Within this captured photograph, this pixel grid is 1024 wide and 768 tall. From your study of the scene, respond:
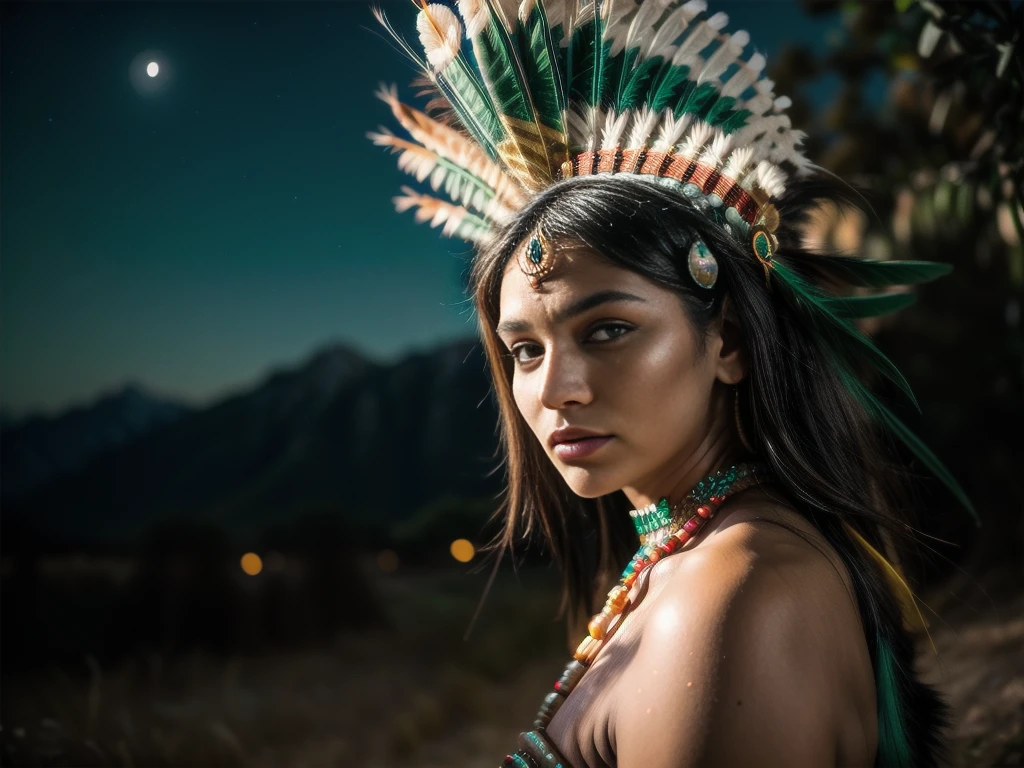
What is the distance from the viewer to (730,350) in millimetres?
1186

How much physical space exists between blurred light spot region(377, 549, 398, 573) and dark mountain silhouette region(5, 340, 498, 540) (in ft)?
0.33

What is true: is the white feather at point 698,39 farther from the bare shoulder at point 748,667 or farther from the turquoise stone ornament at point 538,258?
the bare shoulder at point 748,667

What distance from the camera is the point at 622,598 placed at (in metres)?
1.17

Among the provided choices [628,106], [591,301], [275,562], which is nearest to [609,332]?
[591,301]

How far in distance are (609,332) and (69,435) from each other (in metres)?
1.66

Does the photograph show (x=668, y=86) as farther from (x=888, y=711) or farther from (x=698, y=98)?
(x=888, y=711)

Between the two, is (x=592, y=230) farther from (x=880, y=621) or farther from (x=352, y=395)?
(x=352, y=395)

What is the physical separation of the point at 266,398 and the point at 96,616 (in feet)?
2.37

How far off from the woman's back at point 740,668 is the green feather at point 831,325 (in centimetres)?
31

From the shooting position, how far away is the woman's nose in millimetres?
1090

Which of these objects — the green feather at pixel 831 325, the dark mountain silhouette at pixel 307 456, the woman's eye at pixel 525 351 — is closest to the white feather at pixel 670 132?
the green feather at pixel 831 325

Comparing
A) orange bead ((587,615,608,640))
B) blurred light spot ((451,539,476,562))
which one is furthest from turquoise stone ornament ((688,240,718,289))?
blurred light spot ((451,539,476,562))

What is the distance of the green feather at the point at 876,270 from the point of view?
1.30 metres

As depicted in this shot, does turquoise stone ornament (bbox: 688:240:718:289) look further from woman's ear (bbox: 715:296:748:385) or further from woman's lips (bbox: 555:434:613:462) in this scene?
woman's lips (bbox: 555:434:613:462)
